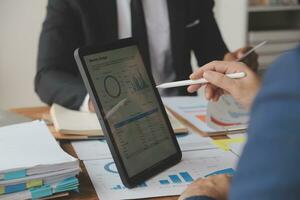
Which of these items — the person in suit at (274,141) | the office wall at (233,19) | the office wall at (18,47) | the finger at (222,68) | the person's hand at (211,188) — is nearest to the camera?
the person in suit at (274,141)

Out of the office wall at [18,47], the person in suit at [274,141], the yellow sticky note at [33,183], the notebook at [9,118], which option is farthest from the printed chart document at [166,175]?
the office wall at [18,47]

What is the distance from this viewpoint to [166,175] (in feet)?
3.34

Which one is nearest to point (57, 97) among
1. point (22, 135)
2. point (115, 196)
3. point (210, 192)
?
point (22, 135)

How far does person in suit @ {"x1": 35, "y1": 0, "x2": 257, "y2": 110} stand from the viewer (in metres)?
1.64

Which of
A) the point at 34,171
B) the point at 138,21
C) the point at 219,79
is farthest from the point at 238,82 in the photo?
the point at 138,21

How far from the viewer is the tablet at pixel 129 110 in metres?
0.97

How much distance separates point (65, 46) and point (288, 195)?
131cm

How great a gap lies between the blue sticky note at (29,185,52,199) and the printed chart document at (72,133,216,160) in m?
0.21

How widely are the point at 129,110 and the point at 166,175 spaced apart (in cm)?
15

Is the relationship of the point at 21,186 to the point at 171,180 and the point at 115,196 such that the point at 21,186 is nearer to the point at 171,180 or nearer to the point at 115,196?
the point at 115,196

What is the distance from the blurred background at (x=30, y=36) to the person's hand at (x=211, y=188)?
7.12ft

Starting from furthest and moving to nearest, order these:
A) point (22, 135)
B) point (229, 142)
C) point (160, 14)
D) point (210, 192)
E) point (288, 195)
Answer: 1. point (160, 14)
2. point (229, 142)
3. point (22, 135)
4. point (210, 192)
5. point (288, 195)

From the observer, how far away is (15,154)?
961 millimetres

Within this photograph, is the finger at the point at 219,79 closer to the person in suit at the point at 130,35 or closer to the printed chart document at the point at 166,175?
the printed chart document at the point at 166,175
